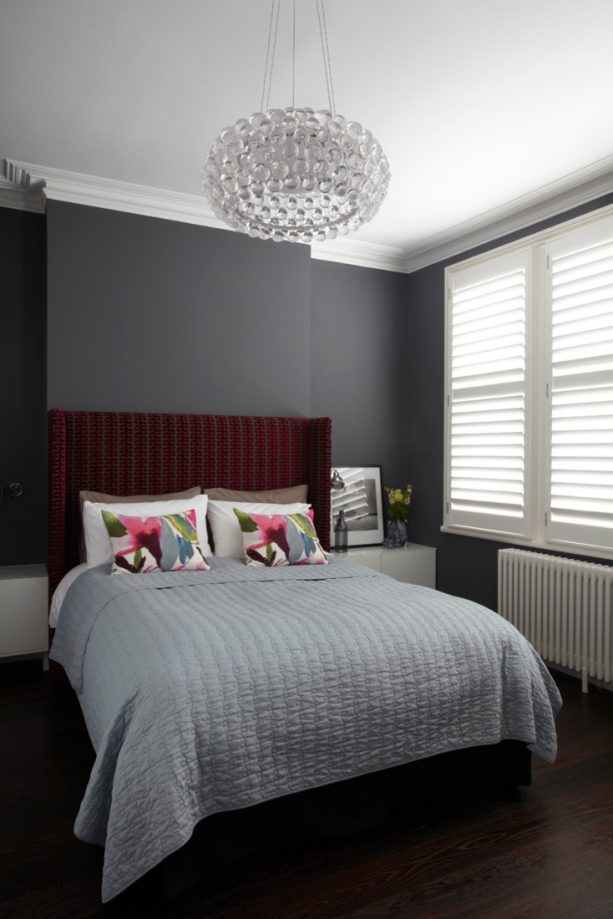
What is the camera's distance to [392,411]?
16.5ft

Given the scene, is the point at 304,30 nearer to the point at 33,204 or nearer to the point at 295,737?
the point at 33,204

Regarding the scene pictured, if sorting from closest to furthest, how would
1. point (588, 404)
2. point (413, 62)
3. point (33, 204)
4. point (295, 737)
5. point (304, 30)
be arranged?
point (295, 737), point (304, 30), point (413, 62), point (588, 404), point (33, 204)

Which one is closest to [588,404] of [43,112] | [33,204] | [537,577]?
[537,577]

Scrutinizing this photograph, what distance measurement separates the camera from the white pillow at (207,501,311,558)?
3.62m

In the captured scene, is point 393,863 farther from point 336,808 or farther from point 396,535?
point 396,535

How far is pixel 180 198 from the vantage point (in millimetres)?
3906

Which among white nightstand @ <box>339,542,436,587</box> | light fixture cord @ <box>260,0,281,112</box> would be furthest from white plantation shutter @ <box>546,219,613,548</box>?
light fixture cord @ <box>260,0,281,112</box>

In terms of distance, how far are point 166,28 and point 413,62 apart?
0.95m

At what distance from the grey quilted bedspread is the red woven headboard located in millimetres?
1089

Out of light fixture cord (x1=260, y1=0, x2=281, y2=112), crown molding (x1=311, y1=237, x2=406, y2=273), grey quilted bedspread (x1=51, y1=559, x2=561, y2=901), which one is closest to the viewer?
grey quilted bedspread (x1=51, y1=559, x2=561, y2=901)

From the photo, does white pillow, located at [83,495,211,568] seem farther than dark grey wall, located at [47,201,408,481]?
No

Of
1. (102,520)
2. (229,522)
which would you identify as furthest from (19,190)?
(229,522)

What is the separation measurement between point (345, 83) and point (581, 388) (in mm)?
1944

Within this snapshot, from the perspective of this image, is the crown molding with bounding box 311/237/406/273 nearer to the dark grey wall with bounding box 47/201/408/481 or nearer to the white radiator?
the dark grey wall with bounding box 47/201/408/481
